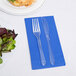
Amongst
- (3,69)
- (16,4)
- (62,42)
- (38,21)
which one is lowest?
(3,69)

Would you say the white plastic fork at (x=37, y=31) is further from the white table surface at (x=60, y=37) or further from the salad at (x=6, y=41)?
the salad at (x=6, y=41)

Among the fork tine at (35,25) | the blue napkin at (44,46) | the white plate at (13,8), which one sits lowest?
the blue napkin at (44,46)

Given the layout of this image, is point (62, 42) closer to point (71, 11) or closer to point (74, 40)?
point (74, 40)

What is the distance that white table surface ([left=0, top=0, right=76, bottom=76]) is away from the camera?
0.78 meters

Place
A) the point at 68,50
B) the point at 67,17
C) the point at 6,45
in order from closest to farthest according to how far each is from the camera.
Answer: the point at 6,45 → the point at 68,50 → the point at 67,17

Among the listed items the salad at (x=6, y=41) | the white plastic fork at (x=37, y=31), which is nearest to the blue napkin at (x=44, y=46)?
the white plastic fork at (x=37, y=31)

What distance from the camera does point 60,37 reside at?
0.92m

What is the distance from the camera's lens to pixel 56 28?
3.13 ft

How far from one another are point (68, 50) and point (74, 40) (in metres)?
0.08

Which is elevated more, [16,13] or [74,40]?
[16,13]

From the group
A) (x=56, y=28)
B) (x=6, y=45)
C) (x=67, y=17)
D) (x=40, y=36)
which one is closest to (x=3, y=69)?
(x=6, y=45)

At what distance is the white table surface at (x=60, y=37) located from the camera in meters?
0.78

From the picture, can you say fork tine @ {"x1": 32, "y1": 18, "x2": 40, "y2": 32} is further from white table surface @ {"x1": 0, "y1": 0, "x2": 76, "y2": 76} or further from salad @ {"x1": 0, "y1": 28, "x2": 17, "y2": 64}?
salad @ {"x1": 0, "y1": 28, "x2": 17, "y2": 64}

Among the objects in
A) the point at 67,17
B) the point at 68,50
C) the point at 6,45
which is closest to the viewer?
the point at 6,45
